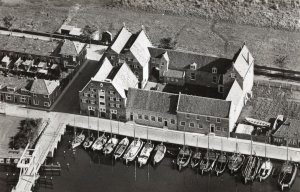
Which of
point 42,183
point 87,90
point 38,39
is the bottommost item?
point 42,183

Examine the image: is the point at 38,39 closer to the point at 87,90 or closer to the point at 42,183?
the point at 87,90

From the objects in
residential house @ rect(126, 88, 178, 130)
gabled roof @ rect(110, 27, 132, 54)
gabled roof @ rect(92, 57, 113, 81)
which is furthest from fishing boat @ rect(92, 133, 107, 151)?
gabled roof @ rect(110, 27, 132, 54)

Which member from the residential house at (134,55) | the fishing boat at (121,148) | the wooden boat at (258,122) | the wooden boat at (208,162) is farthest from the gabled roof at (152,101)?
the wooden boat at (258,122)

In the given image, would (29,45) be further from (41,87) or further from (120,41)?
(120,41)

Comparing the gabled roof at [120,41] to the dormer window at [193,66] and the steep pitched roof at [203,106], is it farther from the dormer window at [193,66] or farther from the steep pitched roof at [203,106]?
the steep pitched roof at [203,106]

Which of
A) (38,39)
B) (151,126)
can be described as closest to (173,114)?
(151,126)

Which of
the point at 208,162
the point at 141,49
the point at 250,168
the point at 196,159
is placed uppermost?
the point at 141,49

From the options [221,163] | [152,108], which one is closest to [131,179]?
[152,108]
